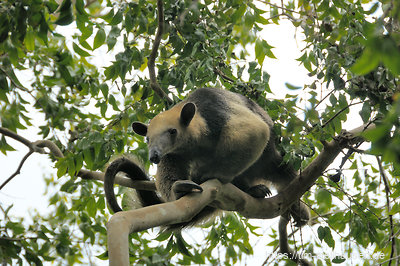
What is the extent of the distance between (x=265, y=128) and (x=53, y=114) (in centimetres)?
221

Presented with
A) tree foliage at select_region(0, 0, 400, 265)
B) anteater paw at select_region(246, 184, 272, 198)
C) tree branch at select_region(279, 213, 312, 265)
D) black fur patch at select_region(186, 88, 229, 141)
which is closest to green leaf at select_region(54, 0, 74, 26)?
tree foliage at select_region(0, 0, 400, 265)

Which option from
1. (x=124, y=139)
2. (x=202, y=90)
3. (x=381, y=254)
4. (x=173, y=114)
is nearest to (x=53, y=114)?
(x=124, y=139)

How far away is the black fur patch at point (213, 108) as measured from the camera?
15.6 ft

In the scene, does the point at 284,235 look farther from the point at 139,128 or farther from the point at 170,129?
the point at 139,128

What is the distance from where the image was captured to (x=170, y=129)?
4.50 m

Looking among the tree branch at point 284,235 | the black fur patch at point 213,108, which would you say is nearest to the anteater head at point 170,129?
the black fur patch at point 213,108

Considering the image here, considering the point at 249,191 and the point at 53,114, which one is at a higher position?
the point at 53,114

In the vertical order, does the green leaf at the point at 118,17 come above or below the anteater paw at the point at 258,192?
above

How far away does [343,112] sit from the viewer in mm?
3945

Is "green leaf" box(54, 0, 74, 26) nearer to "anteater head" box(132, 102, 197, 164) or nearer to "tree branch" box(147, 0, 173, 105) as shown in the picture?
"tree branch" box(147, 0, 173, 105)

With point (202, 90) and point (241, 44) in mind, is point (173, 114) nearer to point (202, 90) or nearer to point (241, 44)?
point (202, 90)

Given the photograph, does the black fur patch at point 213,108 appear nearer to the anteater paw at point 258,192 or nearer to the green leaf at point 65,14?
the anteater paw at point 258,192

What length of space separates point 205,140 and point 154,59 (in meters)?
0.99

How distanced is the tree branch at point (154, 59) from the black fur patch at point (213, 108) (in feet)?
1.18
